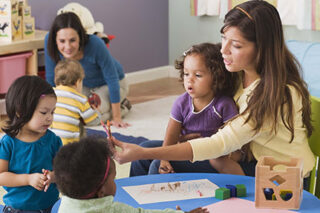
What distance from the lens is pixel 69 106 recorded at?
2756 millimetres

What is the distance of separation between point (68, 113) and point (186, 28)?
8.74 feet

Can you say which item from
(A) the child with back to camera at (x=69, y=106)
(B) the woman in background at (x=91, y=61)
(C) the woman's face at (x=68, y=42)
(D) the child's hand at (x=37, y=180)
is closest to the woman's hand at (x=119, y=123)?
(B) the woman in background at (x=91, y=61)

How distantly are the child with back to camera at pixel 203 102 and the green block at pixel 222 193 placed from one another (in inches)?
14.1

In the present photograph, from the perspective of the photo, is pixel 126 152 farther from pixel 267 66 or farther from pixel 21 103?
pixel 267 66

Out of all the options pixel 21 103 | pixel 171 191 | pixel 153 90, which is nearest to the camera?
pixel 171 191

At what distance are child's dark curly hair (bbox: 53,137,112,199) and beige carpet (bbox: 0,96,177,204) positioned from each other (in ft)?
7.55

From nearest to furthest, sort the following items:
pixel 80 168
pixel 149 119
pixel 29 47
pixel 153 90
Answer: pixel 80 168 → pixel 29 47 → pixel 149 119 → pixel 153 90

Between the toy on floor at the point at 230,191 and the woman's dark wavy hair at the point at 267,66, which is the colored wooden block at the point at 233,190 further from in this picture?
the woman's dark wavy hair at the point at 267,66

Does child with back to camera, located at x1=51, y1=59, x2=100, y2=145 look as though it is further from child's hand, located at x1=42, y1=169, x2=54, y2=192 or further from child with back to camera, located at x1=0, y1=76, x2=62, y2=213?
child's hand, located at x1=42, y1=169, x2=54, y2=192

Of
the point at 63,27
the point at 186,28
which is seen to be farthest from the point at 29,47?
the point at 186,28

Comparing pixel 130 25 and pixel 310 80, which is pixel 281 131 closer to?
pixel 310 80

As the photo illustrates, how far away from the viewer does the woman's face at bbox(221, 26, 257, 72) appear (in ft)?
5.76

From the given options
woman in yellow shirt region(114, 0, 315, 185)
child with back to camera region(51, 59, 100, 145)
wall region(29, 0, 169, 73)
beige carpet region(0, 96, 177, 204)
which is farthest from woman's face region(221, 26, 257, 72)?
wall region(29, 0, 169, 73)

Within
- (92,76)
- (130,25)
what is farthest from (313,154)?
(130,25)
